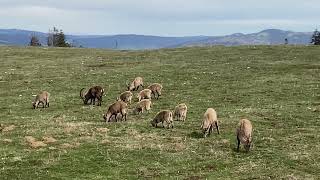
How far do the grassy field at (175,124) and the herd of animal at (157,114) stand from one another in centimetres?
64

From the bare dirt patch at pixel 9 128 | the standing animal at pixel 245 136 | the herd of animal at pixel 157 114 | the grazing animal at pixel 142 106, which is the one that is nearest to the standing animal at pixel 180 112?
the herd of animal at pixel 157 114

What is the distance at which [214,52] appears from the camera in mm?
82750

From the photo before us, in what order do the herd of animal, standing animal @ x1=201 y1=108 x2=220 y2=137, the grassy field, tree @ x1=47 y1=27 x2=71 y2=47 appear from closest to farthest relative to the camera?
the grassy field
the herd of animal
standing animal @ x1=201 y1=108 x2=220 y2=137
tree @ x1=47 y1=27 x2=71 y2=47

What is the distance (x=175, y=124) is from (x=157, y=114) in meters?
1.61

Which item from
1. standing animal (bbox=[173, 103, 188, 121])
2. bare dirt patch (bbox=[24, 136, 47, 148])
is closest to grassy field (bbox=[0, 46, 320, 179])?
bare dirt patch (bbox=[24, 136, 47, 148])

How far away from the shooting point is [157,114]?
1409 inches

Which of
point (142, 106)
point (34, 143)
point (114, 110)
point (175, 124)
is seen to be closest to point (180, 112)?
point (175, 124)

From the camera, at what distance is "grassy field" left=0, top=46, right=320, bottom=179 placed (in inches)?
1073

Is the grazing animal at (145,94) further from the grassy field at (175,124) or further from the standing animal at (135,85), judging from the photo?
the standing animal at (135,85)

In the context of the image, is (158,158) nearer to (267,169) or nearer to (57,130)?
(267,169)

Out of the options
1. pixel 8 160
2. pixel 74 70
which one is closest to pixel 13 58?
pixel 74 70

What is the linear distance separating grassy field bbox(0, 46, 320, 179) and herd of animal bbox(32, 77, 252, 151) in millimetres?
636

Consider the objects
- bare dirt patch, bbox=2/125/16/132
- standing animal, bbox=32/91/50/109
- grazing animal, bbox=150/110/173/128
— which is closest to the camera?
bare dirt patch, bbox=2/125/16/132

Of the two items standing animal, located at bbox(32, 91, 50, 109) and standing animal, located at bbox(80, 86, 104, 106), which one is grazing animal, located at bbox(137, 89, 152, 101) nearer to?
standing animal, located at bbox(80, 86, 104, 106)
